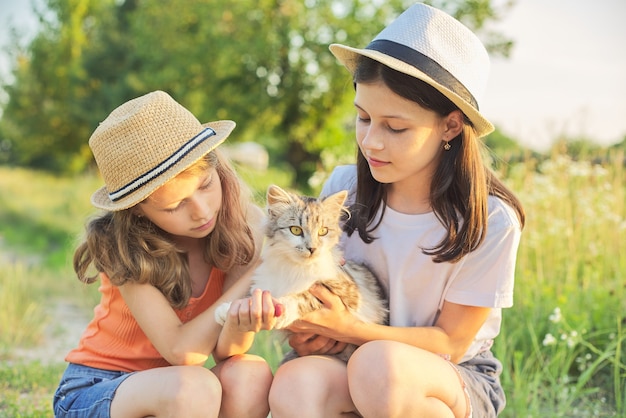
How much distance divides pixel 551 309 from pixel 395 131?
99.9 inches

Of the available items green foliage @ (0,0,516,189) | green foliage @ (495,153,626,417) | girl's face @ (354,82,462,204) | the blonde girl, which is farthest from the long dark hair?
green foliage @ (0,0,516,189)

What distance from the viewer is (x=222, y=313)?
2.55 metres

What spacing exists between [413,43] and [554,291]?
3150 millimetres

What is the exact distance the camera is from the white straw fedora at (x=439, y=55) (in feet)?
7.91

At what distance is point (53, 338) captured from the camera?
539cm

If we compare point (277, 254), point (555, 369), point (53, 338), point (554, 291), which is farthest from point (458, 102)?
point (53, 338)

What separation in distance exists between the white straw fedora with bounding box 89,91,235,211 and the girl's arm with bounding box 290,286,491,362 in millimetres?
804

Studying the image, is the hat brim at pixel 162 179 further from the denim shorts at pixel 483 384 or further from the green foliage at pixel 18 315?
the green foliage at pixel 18 315

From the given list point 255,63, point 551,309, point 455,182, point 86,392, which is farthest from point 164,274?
point 255,63

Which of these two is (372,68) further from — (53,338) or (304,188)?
(304,188)

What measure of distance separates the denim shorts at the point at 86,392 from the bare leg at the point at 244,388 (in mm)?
433

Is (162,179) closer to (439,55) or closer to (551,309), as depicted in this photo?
(439,55)

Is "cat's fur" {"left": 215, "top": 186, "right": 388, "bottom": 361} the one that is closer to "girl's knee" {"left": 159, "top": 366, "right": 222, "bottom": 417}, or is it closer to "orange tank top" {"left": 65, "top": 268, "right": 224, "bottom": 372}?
"girl's knee" {"left": 159, "top": 366, "right": 222, "bottom": 417}

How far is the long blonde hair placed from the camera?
272 cm
